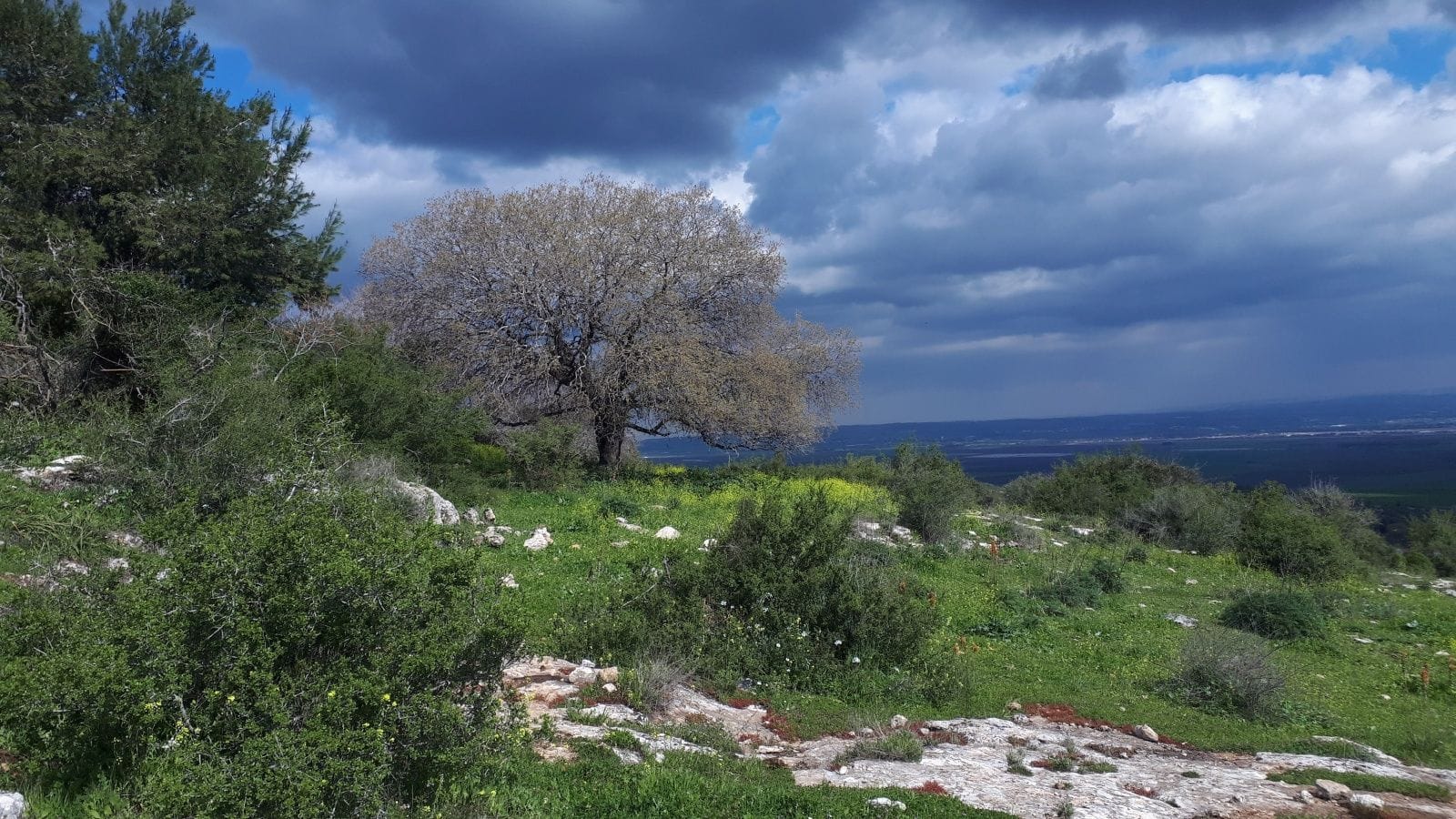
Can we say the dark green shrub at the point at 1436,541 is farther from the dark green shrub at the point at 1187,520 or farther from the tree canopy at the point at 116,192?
the tree canopy at the point at 116,192

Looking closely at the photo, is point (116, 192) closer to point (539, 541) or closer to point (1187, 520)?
point (539, 541)

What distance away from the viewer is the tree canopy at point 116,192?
1783cm

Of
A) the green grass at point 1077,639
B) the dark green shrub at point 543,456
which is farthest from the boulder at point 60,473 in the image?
the dark green shrub at point 543,456

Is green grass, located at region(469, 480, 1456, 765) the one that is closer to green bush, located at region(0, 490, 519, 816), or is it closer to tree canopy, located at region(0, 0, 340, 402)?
green bush, located at region(0, 490, 519, 816)

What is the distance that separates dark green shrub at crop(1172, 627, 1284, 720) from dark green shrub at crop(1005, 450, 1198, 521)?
2029 cm

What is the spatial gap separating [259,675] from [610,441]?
73.0 ft

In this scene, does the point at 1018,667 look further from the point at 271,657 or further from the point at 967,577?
the point at 271,657

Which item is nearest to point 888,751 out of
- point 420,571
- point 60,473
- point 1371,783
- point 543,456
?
point 1371,783

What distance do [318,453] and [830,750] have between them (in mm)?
8297

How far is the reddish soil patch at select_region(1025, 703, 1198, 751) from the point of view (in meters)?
9.73

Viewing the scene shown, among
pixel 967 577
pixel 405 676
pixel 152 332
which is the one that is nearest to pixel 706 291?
pixel 967 577

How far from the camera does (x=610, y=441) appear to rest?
27094 mm

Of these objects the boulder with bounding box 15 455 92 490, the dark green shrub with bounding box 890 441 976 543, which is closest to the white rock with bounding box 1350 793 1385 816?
the dark green shrub with bounding box 890 441 976 543

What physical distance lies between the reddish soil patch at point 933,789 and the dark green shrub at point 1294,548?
19886 millimetres
